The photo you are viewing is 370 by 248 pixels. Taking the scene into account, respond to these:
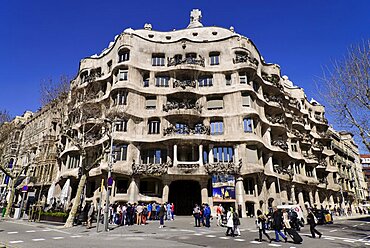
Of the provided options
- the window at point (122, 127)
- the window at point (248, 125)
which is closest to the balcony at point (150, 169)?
the window at point (122, 127)

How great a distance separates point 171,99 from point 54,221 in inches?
753

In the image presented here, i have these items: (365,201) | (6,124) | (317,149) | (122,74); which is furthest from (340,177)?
(6,124)

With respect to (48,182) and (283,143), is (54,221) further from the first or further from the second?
(283,143)

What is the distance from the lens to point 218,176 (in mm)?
29938

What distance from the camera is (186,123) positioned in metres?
33.7

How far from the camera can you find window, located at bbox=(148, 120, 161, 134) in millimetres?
33031

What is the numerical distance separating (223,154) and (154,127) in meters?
9.14

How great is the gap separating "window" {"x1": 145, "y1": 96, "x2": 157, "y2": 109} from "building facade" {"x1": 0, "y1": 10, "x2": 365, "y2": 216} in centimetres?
13

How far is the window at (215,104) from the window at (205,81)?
2408 mm

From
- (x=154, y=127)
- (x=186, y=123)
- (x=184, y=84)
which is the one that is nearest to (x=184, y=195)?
(x=186, y=123)

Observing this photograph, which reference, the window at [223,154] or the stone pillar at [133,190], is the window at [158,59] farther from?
the stone pillar at [133,190]

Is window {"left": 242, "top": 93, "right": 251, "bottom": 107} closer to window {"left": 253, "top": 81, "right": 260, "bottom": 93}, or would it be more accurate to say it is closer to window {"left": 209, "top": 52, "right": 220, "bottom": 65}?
window {"left": 253, "top": 81, "right": 260, "bottom": 93}

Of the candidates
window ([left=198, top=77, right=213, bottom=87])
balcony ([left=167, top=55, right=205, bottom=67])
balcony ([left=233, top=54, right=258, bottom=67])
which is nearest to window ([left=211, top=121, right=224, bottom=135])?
window ([left=198, top=77, right=213, bottom=87])

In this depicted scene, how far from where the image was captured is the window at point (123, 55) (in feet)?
117
